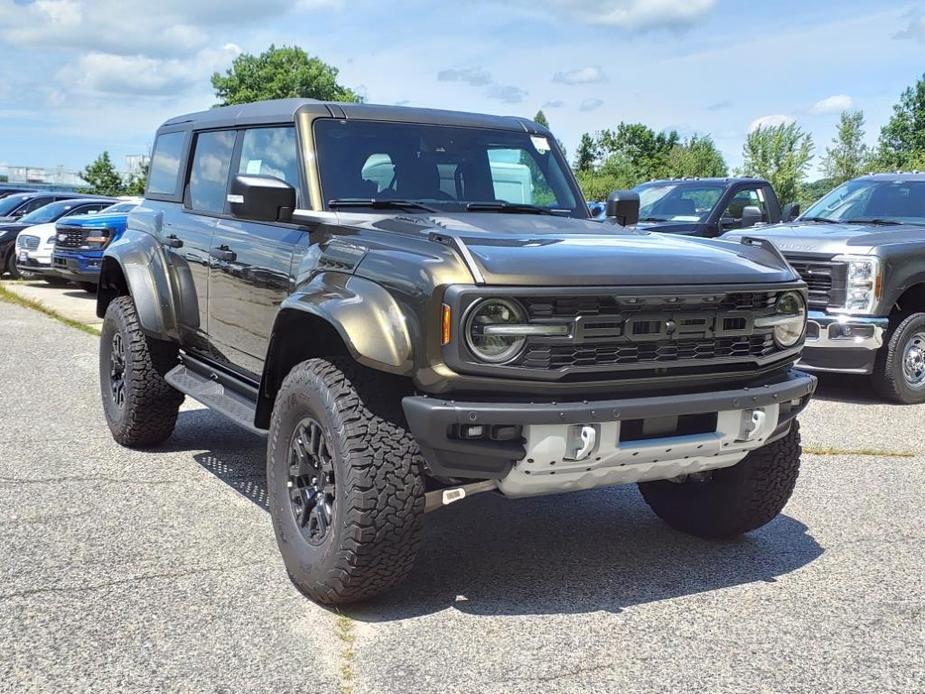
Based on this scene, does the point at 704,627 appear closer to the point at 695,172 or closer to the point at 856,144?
the point at 856,144

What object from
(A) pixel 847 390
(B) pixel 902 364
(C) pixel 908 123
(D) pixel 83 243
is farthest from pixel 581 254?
(C) pixel 908 123

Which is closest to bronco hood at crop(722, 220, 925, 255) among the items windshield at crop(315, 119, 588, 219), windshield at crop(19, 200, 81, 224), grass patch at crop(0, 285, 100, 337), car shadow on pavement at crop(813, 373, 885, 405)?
car shadow on pavement at crop(813, 373, 885, 405)

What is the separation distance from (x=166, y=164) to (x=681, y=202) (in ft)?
25.3

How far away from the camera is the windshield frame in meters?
9.13

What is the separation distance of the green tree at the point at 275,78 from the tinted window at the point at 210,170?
237ft

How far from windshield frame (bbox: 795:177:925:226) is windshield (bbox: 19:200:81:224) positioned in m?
15.2

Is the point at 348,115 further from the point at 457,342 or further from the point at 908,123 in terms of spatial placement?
the point at 908,123

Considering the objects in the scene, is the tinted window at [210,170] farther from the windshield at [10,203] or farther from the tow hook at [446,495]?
the windshield at [10,203]

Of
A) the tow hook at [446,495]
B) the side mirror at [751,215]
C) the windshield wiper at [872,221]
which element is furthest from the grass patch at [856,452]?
the side mirror at [751,215]

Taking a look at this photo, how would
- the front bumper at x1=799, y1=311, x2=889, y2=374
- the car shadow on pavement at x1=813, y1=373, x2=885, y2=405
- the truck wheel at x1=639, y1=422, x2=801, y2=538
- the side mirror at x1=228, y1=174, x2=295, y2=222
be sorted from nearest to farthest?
the side mirror at x1=228, y1=174, x2=295, y2=222 → the truck wheel at x1=639, y1=422, x2=801, y2=538 → the front bumper at x1=799, y1=311, x2=889, y2=374 → the car shadow on pavement at x1=813, y1=373, x2=885, y2=405

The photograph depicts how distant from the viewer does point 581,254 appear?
3.76 metres

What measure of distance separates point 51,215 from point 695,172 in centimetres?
3999

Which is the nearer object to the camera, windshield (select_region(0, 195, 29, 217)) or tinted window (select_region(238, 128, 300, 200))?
tinted window (select_region(238, 128, 300, 200))

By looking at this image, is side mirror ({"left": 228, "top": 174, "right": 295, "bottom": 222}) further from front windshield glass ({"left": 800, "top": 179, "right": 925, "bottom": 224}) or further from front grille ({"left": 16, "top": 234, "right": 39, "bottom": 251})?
front grille ({"left": 16, "top": 234, "right": 39, "bottom": 251})
